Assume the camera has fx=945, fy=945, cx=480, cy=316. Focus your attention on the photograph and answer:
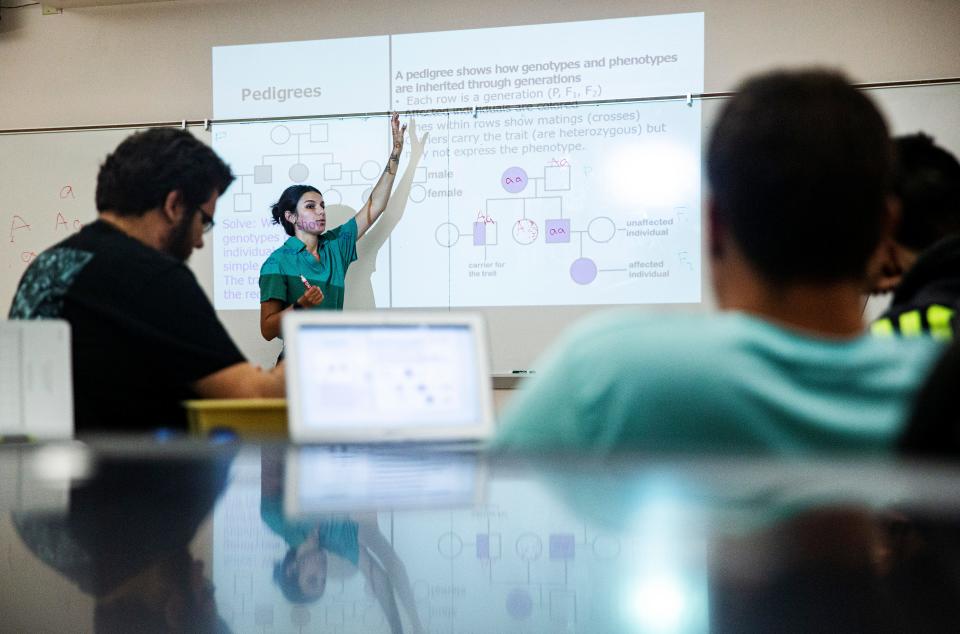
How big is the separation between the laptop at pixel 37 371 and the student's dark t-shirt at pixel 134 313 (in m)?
0.57

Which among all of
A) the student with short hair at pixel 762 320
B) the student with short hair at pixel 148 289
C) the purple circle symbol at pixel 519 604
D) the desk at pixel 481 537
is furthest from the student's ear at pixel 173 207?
the student with short hair at pixel 762 320

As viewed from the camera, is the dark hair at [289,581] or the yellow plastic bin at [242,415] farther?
the yellow plastic bin at [242,415]

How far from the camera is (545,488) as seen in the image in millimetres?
340

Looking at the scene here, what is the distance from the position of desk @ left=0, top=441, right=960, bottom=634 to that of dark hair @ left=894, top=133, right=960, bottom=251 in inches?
40.5

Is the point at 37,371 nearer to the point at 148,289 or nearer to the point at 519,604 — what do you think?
the point at 519,604

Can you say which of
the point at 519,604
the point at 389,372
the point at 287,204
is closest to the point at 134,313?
the point at 389,372

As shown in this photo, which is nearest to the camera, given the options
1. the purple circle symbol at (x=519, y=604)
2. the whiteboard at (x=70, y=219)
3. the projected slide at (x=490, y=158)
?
the purple circle symbol at (x=519, y=604)

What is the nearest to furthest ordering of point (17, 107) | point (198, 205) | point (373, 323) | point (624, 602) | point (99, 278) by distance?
point (624, 602), point (373, 323), point (99, 278), point (198, 205), point (17, 107)

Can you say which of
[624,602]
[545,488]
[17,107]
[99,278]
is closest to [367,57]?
[17,107]

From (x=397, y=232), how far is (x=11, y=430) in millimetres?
3689

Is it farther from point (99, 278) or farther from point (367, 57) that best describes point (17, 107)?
point (99, 278)

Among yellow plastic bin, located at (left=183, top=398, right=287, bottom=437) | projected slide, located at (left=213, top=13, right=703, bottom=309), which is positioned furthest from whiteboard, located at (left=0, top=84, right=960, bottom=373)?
yellow plastic bin, located at (left=183, top=398, right=287, bottom=437)

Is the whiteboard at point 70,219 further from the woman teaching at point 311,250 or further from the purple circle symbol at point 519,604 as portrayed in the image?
the purple circle symbol at point 519,604

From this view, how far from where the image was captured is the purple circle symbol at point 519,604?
68cm
